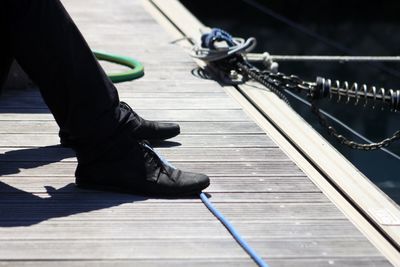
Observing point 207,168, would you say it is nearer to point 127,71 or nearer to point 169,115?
point 169,115

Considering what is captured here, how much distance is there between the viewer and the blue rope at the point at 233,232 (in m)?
1.80

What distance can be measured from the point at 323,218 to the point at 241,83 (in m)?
1.62

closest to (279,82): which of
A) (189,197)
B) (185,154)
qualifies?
(185,154)

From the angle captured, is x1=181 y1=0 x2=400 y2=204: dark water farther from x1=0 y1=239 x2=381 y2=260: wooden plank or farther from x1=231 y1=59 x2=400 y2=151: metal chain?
x1=0 y1=239 x2=381 y2=260: wooden plank

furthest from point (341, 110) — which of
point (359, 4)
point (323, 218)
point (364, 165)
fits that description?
point (359, 4)

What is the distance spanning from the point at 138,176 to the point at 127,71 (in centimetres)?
167

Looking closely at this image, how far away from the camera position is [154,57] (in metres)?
4.21

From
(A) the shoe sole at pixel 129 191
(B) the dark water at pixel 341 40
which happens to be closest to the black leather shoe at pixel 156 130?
(A) the shoe sole at pixel 129 191

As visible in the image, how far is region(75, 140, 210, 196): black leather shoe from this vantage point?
216cm

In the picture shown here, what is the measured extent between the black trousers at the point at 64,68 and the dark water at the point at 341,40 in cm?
268

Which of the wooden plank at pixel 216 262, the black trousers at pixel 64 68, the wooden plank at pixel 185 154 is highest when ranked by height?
the black trousers at pixel 64 68

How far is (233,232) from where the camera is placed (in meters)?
1.94

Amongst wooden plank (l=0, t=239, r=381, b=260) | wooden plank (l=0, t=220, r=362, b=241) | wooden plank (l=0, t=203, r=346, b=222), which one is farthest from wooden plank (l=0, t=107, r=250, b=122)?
wooden plank (l=0, t=239, r=381, b=260)

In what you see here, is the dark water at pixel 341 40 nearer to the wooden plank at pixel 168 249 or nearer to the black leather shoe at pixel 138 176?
the black leather shoe at pixel 138 176
